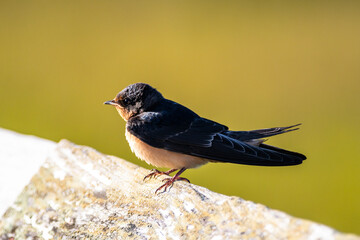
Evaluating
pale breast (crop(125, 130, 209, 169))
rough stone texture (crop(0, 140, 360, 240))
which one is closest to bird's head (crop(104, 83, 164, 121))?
pale breast (crop(125, 130, 209, 169))

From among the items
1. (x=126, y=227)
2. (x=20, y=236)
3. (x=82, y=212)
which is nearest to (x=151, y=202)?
(x=126, y=227)

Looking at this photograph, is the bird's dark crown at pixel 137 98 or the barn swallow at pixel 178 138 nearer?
the barn swallow at pixel 178 138

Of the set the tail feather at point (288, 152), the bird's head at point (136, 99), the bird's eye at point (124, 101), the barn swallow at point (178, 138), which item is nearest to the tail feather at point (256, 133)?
the barn swallow at point (178, 138)

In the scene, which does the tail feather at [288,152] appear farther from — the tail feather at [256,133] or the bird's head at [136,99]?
the bird's head at [136,99]

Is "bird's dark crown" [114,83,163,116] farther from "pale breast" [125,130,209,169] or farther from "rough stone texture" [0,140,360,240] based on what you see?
"rough stone texture" [0,140,360,240]

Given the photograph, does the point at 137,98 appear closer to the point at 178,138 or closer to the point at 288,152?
the point at 178,138

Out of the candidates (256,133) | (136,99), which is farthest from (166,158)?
(256,133)
